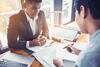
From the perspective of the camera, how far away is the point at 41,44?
1646 millimetres

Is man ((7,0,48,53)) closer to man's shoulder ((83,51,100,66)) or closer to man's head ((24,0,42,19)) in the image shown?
man's head ((24,0,42,19))

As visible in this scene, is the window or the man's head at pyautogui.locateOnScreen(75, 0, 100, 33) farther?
the window

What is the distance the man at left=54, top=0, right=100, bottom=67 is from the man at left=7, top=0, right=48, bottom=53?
76 cm

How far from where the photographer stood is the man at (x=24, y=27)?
159cm

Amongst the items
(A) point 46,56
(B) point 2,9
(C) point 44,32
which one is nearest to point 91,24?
(A) point 46,56

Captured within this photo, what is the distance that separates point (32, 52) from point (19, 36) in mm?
289

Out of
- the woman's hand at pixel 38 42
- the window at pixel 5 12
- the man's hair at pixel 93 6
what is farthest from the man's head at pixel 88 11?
the window at pixel 5 12

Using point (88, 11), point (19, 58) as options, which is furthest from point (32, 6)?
point (88, 11)

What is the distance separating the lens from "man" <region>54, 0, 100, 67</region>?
0.77 m

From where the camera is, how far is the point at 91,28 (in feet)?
2.95

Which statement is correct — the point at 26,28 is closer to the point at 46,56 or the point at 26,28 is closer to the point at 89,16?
the point at 46,56

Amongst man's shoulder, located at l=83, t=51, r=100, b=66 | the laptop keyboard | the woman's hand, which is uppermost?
man's shoulder, located at l=83, t=51, r=100, b=66

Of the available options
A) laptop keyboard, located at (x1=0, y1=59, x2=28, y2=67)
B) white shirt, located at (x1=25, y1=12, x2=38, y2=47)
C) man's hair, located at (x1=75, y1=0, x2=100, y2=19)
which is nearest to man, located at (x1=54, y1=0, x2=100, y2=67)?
man's hair, located at (x1=75, y1=0, x2=100, y2=19)

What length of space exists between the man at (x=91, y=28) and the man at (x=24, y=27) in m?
0.76
